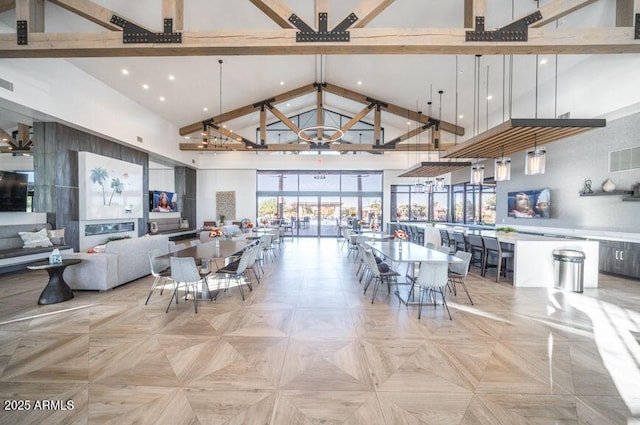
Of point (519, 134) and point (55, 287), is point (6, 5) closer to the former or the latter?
point (55, 287)

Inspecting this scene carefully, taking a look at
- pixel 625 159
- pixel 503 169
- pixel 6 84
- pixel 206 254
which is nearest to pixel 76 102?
pixel 6 84

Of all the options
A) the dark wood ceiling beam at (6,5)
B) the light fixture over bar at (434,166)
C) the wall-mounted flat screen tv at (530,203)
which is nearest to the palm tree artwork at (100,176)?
the dark wood ceiling beam at (6,5)

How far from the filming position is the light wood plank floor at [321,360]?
1.92m

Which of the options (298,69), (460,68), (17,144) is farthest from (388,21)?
(17,144)

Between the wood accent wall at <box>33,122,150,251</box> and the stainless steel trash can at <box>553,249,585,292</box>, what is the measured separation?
35.3 ft

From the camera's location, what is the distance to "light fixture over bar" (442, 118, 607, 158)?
4.22 meters

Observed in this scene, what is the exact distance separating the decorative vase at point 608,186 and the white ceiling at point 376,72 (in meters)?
1.54

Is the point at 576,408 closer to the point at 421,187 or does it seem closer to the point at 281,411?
the point at 281,411

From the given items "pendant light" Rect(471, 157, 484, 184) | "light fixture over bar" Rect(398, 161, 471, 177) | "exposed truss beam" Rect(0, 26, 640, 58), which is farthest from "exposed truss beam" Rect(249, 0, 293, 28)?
"light fixture over bar" Rect(398, 161, 471, 177)

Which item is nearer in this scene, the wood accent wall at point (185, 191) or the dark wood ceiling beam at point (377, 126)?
the dark wood ceiling beam at point (377, 126)

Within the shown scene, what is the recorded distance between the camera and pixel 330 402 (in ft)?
6.57

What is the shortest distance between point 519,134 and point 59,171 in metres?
10.1

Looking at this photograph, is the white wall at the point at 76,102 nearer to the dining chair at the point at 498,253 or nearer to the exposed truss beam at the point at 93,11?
the exposed truss beam at the point at 93,11

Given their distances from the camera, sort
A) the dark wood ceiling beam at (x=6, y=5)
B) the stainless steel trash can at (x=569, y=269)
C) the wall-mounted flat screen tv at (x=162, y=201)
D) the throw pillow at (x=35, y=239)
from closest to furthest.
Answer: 1. the dark wood ceiling beam at (x=6, y=5)
2. the stainless steel trash can at (x=569, y=269)
3. the throw pillow at (x=35, y=239)
4. the wall-mounted flat screen tv at (x=162, y=201)
